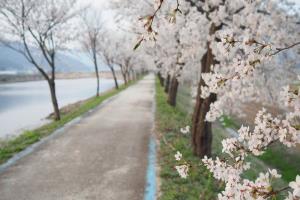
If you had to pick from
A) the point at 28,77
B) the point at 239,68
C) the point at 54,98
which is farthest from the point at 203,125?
the point at 28,77

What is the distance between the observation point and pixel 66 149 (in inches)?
522

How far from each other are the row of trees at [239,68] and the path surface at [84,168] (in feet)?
7.54

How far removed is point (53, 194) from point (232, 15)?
7.08 m

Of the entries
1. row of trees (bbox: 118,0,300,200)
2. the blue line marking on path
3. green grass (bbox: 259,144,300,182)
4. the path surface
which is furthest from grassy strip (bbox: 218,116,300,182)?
the path surface

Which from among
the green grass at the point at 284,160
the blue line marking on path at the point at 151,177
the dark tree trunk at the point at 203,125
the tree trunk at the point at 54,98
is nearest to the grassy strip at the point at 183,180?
the blue line marking on path at the point at 151,177

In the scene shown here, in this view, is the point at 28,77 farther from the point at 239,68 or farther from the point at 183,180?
the point at 239,68

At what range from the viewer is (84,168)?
35.8ft

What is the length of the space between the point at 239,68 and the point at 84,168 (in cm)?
787

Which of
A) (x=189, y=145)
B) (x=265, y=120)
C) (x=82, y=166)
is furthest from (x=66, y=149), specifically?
(x=265, y=120)

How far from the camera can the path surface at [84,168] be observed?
8906 mm

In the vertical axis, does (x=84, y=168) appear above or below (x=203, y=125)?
below

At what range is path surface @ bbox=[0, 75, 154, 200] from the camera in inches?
351

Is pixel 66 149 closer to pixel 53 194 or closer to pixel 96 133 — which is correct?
pixel 96 133

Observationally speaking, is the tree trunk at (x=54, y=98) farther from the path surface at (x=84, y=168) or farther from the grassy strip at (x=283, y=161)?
the grassy strip at (x=283, y=161)
